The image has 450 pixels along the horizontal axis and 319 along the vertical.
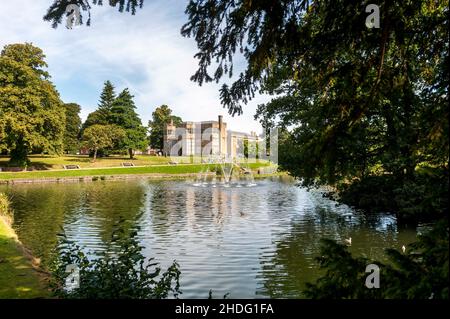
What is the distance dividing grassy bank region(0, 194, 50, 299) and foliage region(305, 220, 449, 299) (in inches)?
268

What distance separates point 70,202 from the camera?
2655 cm

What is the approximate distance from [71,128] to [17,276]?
8168 centimetres

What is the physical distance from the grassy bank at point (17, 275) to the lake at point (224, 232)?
1060 millimetres

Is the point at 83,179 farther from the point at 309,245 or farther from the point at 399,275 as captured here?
the point at 399,275

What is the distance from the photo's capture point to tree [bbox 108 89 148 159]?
7319 cm

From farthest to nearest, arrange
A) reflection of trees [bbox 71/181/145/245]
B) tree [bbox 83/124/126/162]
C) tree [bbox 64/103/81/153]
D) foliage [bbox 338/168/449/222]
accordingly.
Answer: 1. tree [bbox 64/103/81/153]
2. tree [bbox 83/124/126/162]
3. reflection of trees [bbox 71/181/145/245]
4. foliage [bbox 338/168/449/222]

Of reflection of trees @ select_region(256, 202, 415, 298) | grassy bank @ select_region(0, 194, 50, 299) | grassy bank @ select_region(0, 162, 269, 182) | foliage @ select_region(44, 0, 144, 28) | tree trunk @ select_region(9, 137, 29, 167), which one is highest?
foliage @ select_region(44, 0, 144, 28)

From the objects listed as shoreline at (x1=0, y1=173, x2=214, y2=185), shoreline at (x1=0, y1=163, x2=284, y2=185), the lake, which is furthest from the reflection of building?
the lake

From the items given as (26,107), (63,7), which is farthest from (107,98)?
(63,7)

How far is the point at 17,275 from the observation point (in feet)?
31.2

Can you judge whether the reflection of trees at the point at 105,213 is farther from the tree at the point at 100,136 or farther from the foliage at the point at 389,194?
the tree at the point at 100,136

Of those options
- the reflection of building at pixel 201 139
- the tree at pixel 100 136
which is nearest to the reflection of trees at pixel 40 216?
the tree at pixel 100 136

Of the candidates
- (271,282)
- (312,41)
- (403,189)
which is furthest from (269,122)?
(312,41)

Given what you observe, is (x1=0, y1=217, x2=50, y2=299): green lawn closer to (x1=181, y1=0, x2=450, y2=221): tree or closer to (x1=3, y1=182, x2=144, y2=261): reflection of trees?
(x1=3, y1=182, x2=144, y2=261): reflection of trees
